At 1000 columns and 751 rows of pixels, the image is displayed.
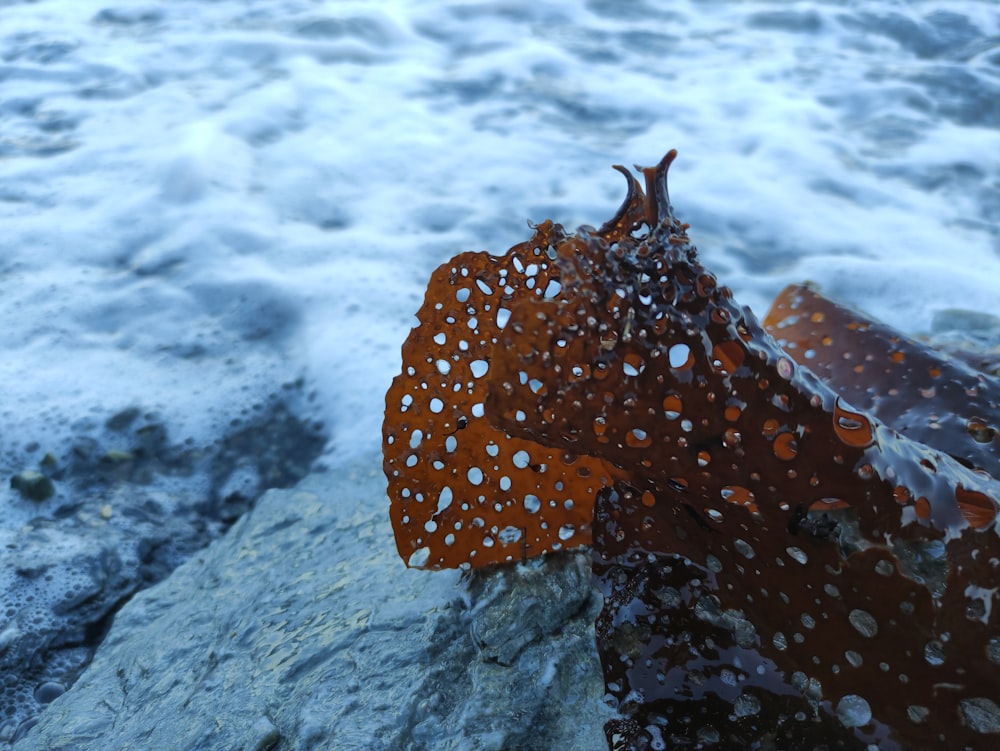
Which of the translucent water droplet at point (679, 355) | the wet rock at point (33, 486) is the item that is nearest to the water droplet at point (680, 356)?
the translucent water droplet at point (679, 355)

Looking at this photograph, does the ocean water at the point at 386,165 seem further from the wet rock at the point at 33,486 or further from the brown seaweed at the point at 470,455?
the brown seaweed at the point at 470,455

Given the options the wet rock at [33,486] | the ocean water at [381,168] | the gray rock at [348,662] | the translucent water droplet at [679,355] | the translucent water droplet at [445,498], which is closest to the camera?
the translucent water droplet at [679,355]

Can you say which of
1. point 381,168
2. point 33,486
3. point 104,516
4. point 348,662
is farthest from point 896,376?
point 381,168

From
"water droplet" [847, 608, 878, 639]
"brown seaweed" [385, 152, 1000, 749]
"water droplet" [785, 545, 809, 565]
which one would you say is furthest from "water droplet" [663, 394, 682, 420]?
"water droplet" [847, 608, 878, 639]

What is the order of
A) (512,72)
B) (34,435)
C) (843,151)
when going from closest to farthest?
1. (34,435)
2. (843,151)
3. (512,72)

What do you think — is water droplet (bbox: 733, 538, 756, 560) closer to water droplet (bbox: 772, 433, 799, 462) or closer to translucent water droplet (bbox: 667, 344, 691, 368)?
water droplet (bbox: 772, 433, 799, 462)

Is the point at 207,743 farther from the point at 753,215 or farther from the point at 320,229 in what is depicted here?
the point at 753,215

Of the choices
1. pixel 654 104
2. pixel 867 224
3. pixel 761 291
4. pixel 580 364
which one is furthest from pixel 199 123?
pixel 580 364
